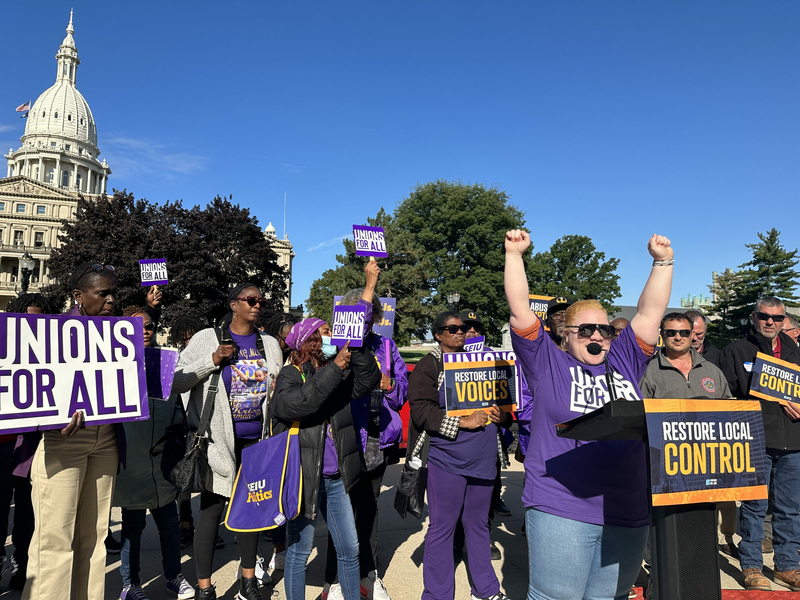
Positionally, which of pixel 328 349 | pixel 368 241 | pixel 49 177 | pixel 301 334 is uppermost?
pixel 49 177

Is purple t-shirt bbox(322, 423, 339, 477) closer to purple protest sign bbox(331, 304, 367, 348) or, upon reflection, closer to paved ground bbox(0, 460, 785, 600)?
purple protest sign bbox(331, 304, 367, 348)

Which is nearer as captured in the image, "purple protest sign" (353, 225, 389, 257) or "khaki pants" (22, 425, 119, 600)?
"khaki pants" (22, 425, 119, 600)

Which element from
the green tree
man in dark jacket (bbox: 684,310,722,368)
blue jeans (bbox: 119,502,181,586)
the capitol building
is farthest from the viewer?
the capitol building

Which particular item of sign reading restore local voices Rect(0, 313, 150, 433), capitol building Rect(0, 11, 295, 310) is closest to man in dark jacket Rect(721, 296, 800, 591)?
sign reading restore local voices Rect(0, 313, 150, 433)

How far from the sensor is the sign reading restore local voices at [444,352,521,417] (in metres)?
3.88

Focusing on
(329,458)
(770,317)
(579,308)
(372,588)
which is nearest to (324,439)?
(329,458)

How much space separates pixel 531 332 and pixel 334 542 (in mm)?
2026

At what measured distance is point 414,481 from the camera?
170 inches

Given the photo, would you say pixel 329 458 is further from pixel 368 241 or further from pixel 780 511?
pixel 780 511

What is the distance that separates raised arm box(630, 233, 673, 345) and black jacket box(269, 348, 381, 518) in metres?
1.72

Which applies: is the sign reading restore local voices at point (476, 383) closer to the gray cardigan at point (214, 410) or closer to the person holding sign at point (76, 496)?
the gray cardigan at point (214, 410)

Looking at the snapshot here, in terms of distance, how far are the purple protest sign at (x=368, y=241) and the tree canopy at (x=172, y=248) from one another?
29808mm

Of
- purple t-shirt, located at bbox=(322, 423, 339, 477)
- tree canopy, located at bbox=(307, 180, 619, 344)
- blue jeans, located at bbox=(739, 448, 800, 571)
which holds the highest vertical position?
tree canopy, located at bbox=(307, 180, 619, 344)

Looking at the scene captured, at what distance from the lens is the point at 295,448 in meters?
3.38
